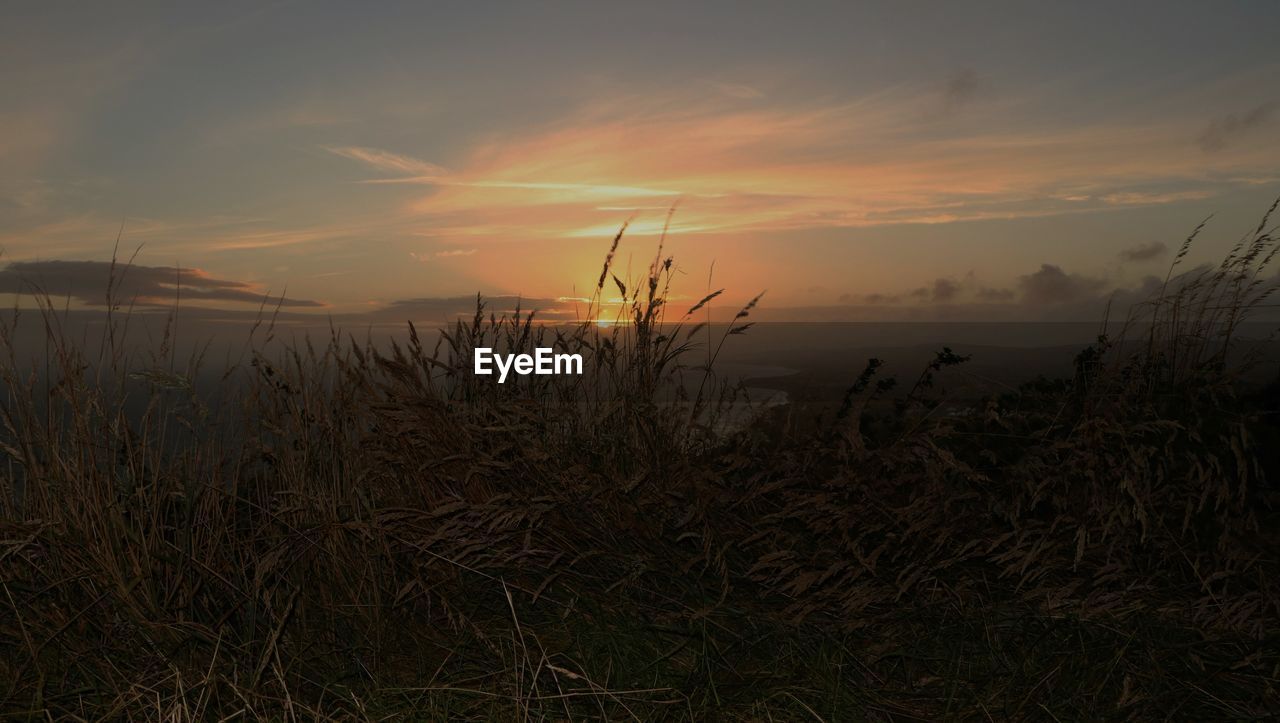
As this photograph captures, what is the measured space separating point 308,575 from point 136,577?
Answer: 622 millimetres

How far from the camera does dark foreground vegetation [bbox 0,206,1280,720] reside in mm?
2873

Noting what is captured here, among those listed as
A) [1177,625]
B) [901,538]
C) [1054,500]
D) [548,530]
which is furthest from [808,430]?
[1177,625]

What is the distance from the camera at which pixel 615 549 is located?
344 centimetres

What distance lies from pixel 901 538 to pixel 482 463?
1.70m

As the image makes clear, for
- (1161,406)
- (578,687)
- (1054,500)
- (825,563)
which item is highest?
(1161,406)

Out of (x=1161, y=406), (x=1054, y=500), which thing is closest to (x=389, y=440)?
(x=1054, y=500)

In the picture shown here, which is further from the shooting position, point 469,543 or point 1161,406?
point 1161,406

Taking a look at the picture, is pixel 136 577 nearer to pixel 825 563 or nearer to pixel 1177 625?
pixel 825 563

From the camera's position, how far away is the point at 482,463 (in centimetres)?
362

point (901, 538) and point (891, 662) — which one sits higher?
point (901, 538)

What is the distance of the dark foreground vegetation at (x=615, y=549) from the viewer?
9.43ft

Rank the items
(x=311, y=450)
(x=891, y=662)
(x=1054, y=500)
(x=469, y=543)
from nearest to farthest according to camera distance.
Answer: (x=891, y=662) → (x=469, y=543) → (x=1054, y=500) → (x=311, y=450)

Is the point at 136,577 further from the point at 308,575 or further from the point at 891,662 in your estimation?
the point at 891,662

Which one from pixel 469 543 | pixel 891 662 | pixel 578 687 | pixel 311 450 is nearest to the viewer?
pixel 578 687
